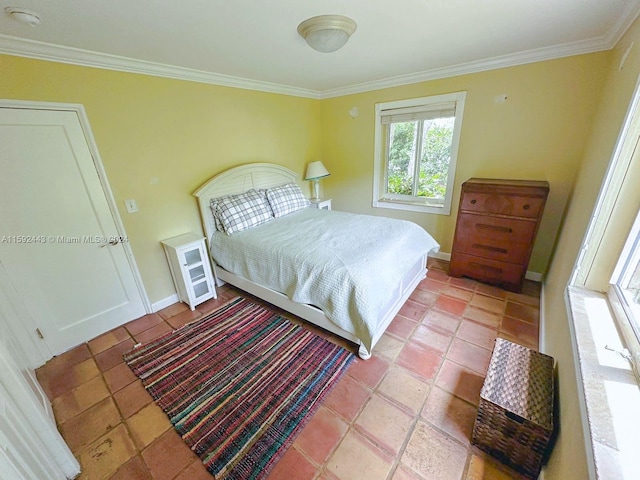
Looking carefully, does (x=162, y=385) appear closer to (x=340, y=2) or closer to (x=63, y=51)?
(x=63, y=51)

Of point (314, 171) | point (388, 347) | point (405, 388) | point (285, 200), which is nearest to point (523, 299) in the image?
point (388, 347)

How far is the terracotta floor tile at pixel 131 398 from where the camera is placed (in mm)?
1632

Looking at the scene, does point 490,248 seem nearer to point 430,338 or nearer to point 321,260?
point 430,338

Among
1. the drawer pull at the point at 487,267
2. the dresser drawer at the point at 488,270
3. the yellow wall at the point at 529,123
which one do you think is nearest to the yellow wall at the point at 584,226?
the yellow wall at the point at 529,123

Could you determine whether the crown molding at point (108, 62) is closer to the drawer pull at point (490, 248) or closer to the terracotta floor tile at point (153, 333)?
the terracotta floor tile at point (153, 333)

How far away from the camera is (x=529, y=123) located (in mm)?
2480

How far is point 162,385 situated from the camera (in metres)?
1.78

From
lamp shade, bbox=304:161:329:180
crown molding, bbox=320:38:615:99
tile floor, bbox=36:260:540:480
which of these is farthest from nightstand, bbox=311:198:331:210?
tile floor, bbox=36:260:540:480

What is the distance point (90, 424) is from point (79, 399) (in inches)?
10.7

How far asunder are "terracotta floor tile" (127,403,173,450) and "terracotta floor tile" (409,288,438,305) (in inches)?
86.8

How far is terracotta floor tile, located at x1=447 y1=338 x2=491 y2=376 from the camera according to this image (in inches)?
70.6

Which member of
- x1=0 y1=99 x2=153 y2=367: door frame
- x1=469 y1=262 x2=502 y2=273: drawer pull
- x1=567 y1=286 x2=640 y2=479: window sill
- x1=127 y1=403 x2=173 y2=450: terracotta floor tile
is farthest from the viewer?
x1=469 y1=262 x2=502 y2=273: drawer pull

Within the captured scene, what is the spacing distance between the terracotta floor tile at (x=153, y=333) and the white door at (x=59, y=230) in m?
0.33

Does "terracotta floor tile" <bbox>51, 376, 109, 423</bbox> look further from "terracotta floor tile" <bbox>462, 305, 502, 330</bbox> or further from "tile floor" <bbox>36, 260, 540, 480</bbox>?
"terracotta floor tile" <bbox>462, 305, 502, 330</bbox>
